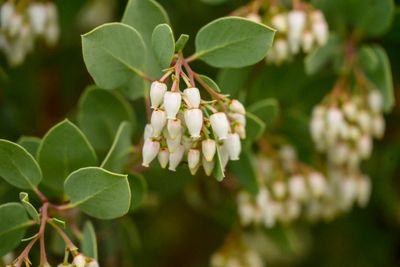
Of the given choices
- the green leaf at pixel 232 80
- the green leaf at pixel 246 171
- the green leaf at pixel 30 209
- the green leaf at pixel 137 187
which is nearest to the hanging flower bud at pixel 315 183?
the green leaf at pixel 246 171

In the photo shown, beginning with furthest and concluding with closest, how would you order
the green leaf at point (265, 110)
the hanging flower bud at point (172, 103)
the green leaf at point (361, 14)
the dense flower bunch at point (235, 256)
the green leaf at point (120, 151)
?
the dense flower bunch at point (235, 256) → the green leaf at point (361, 14) → the green leaf at point (265, 110) → the green leaf at point (120, 151) → the hanging flower bud at point (172, 103)

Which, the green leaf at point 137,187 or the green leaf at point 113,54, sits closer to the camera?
the green leaf at point 113,54

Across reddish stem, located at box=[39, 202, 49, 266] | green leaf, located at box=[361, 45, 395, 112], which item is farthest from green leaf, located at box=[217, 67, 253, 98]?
→ reddish stem, located at box=[39, 202, 49, 266]

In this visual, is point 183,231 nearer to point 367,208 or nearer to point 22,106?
point 367,208

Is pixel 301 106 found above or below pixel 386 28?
below

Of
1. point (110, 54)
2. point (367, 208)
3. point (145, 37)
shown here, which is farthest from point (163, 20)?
point (367, 208)

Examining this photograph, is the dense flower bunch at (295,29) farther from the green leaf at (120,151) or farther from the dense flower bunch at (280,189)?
the green leaf at (120,151)

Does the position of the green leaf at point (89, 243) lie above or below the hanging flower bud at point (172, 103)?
below
